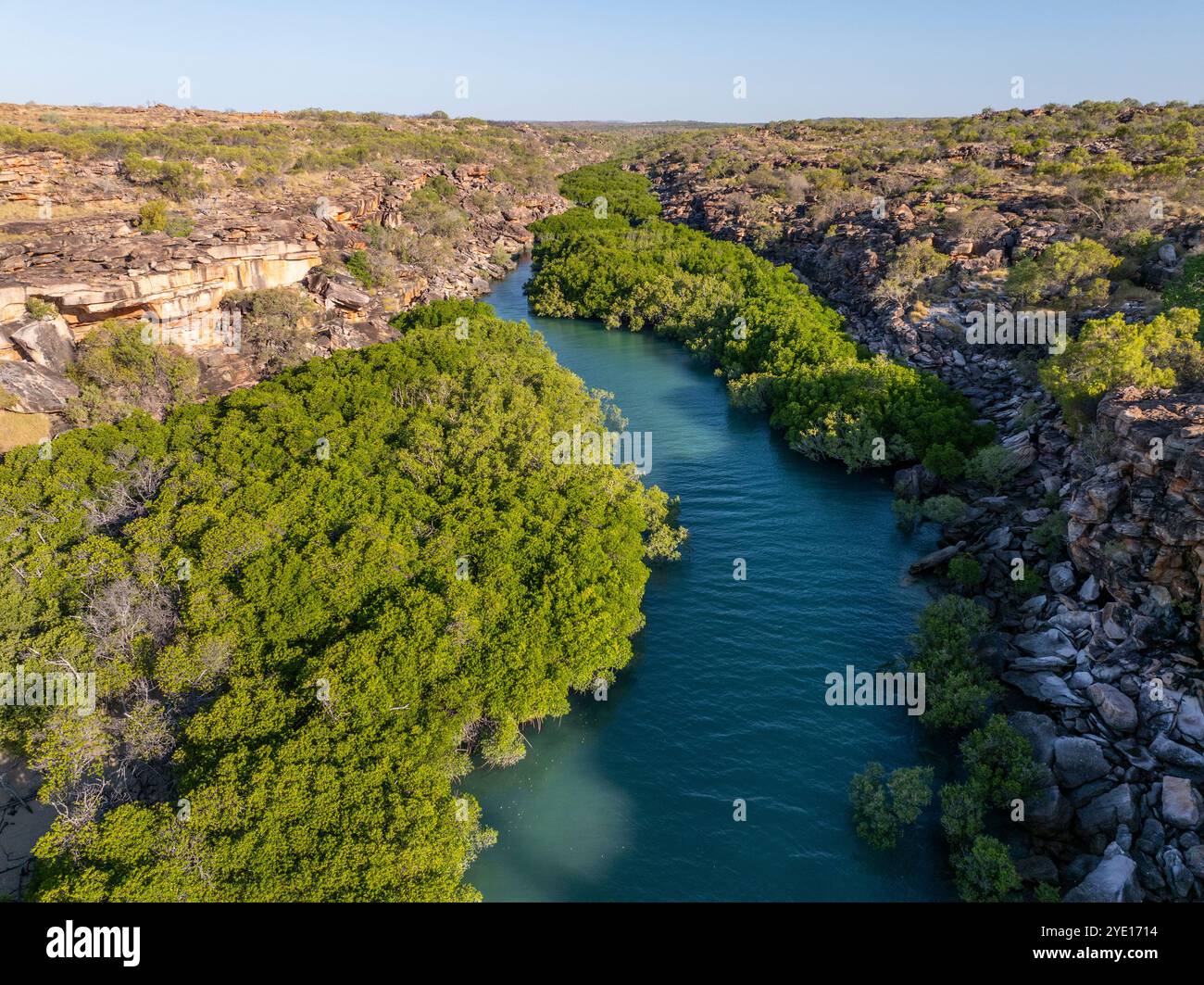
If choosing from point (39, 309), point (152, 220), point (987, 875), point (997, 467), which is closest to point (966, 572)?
point (997, 467)

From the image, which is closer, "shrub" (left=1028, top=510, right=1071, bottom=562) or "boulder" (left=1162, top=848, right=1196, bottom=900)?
"boulder" (left=1162, top=848, right=1196, bottom=900)

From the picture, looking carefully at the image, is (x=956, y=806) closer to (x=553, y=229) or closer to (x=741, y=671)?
(x=741, y=671)

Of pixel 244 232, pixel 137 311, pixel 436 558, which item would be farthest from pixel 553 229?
pixel 436 558

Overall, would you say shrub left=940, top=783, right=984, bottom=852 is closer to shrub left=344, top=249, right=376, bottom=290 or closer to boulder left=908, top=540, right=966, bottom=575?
boulder left=908, top=540, right=966, bottom=575

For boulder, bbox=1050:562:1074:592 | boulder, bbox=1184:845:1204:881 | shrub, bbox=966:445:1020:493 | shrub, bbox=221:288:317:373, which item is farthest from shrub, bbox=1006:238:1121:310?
shrub, bbox=221:288:317:373

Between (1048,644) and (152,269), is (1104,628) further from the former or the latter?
(152,269)

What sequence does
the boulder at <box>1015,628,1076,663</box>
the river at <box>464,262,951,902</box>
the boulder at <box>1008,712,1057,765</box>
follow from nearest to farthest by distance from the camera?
the river at <box>464,262,951,902</box> → the boulder at <box>1008,712,1057,765</box> → the boulder at <box>1015,628,1076,663</box>

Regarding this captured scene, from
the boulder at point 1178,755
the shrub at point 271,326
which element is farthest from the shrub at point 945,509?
the shrub at point 271,326
